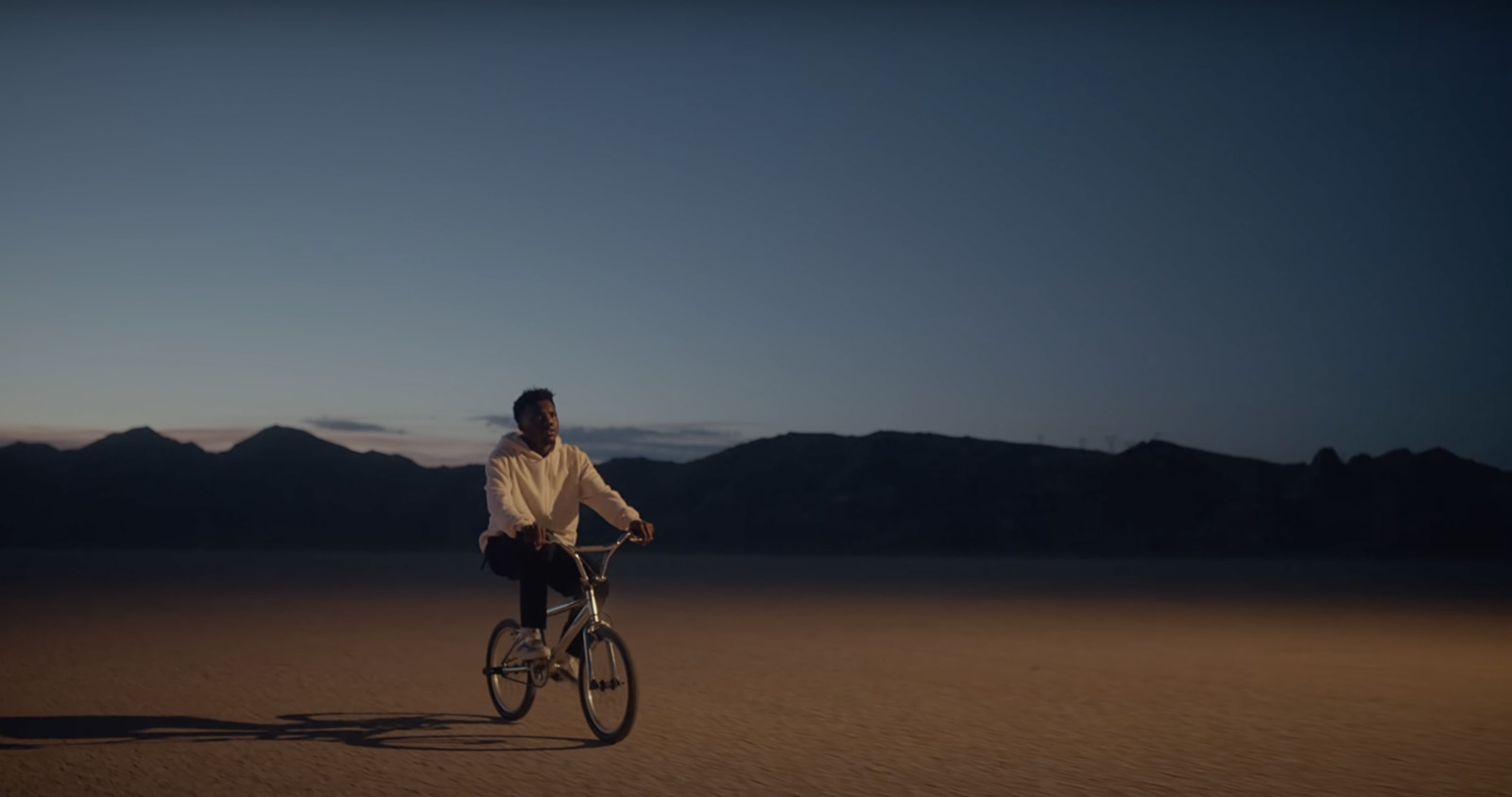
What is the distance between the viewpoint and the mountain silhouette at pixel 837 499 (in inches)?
3652

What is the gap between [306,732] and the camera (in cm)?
767

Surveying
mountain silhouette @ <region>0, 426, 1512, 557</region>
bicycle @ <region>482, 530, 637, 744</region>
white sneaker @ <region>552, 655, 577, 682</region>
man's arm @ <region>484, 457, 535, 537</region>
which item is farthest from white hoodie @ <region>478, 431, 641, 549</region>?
mountain silhouette @ <region>0, 426, 1512, 557</region>

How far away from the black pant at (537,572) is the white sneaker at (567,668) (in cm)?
7

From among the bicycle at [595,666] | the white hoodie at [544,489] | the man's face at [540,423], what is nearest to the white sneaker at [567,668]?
the bicycle at [595,666]

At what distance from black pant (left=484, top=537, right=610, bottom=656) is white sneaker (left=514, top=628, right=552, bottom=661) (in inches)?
1.6

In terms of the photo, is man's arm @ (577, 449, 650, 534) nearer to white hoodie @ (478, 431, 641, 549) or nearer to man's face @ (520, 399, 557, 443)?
white hoodie @ (478, 431, 641, 549)

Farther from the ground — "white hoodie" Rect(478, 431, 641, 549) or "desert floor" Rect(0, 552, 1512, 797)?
"white hoodie" Rect(478, 431, 641, 549)

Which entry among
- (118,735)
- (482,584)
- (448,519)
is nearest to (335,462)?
(448,519)

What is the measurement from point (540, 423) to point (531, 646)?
1.25 m

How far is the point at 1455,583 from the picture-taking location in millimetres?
30406

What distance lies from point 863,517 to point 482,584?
7618cm

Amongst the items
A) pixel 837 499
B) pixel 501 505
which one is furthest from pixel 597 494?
pixel 837 499

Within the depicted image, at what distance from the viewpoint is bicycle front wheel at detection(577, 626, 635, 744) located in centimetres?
716

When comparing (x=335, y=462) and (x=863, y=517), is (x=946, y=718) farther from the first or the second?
(x=335, y=462)
